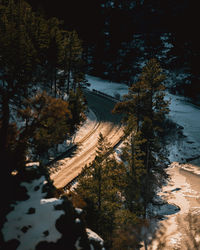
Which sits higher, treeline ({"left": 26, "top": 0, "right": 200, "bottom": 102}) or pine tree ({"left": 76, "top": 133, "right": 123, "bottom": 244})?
treeline ({"left": 26, "top": 0, "right": 200, "bottom": 102})

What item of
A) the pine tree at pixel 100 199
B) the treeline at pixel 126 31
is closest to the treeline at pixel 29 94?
the pine tree at pixel 100 199

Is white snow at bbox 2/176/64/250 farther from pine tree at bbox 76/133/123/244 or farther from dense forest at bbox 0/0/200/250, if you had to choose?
pine tree at bbox 76/133/123/244

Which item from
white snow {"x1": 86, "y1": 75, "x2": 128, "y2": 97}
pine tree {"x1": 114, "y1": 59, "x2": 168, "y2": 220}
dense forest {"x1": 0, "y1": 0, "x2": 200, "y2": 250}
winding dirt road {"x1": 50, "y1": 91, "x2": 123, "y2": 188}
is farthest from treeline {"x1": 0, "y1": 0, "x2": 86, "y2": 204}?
white snow {"x1": 86, "y1": 75, "x2": 128, "y2": 97}

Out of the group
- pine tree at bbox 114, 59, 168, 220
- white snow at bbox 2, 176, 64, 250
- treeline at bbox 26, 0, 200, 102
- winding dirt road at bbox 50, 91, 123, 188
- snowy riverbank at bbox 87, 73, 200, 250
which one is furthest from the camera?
treeline at bbox 26, 0, 200, 102

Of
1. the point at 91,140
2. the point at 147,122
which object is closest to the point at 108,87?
the point at 91,140

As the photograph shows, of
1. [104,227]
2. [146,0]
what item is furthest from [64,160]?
[146,0]

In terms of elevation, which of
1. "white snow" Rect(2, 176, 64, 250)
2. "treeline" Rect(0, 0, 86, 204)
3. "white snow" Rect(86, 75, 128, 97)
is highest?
"treeline" Rect(0, 0, 86, 204)

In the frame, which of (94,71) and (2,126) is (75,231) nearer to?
(2,126)

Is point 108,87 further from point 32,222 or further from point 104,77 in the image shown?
point 32,222
